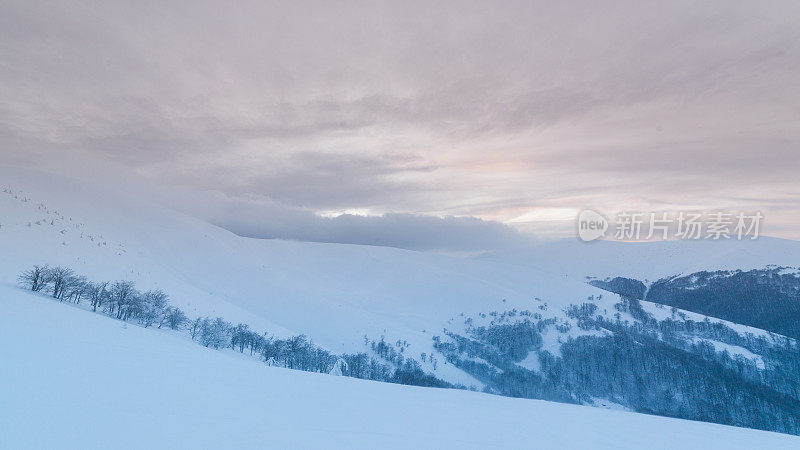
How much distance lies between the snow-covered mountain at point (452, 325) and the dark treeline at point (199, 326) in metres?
6.65

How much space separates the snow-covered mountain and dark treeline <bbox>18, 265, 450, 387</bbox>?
262 inches

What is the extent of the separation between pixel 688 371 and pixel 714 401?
16.7 metres

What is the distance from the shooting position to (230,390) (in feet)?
24.0

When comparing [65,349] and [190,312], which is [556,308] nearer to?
[190,312]

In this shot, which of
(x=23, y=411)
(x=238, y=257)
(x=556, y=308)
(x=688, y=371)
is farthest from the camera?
(x=556, y=308)

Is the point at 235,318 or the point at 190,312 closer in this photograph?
the point at 190,312

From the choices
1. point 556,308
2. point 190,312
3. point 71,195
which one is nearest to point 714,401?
point 556,308

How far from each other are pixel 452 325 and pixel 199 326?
13234 cm

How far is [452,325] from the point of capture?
16312 cm

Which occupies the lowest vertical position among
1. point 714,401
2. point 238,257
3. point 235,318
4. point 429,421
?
point 714,401

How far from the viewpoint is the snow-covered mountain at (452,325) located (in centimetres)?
8242

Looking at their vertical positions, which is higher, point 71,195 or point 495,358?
point 71,195

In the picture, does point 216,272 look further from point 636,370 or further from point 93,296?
point 636,370

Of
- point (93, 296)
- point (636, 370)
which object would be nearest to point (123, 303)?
point (93, 296)
